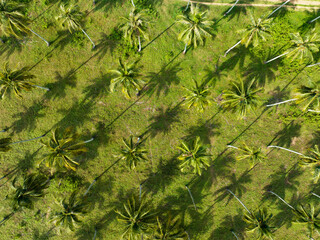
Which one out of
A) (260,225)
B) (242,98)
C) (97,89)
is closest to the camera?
(242,98)

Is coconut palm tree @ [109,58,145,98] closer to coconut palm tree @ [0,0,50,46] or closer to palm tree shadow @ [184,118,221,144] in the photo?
palm tree shadow @ [184,118,221,144]

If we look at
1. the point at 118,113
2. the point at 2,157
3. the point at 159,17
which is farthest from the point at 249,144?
the point at 2,157

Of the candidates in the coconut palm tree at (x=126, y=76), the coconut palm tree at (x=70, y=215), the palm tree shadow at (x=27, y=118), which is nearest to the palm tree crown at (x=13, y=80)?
the palm tree shadow at (x=27, y=118)

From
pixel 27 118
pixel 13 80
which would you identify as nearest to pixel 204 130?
pixel 13 80

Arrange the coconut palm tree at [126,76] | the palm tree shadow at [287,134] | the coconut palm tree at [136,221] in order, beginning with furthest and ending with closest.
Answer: the palm tree shadow at [287,134] → the coconut palm tree at [136,221] → the coconut palm tree at [126,76]

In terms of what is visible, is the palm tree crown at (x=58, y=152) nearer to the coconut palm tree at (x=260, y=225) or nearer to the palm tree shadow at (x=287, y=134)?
the coconut palm tree at (x=260, y=225)

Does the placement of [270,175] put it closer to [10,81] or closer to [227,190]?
[227,190]

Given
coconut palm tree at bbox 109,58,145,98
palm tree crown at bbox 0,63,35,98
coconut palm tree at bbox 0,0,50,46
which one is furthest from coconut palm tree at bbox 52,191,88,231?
coconut palm tree at bbox 0,0,50,46

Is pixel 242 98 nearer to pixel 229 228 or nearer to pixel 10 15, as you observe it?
pixel 229 228
